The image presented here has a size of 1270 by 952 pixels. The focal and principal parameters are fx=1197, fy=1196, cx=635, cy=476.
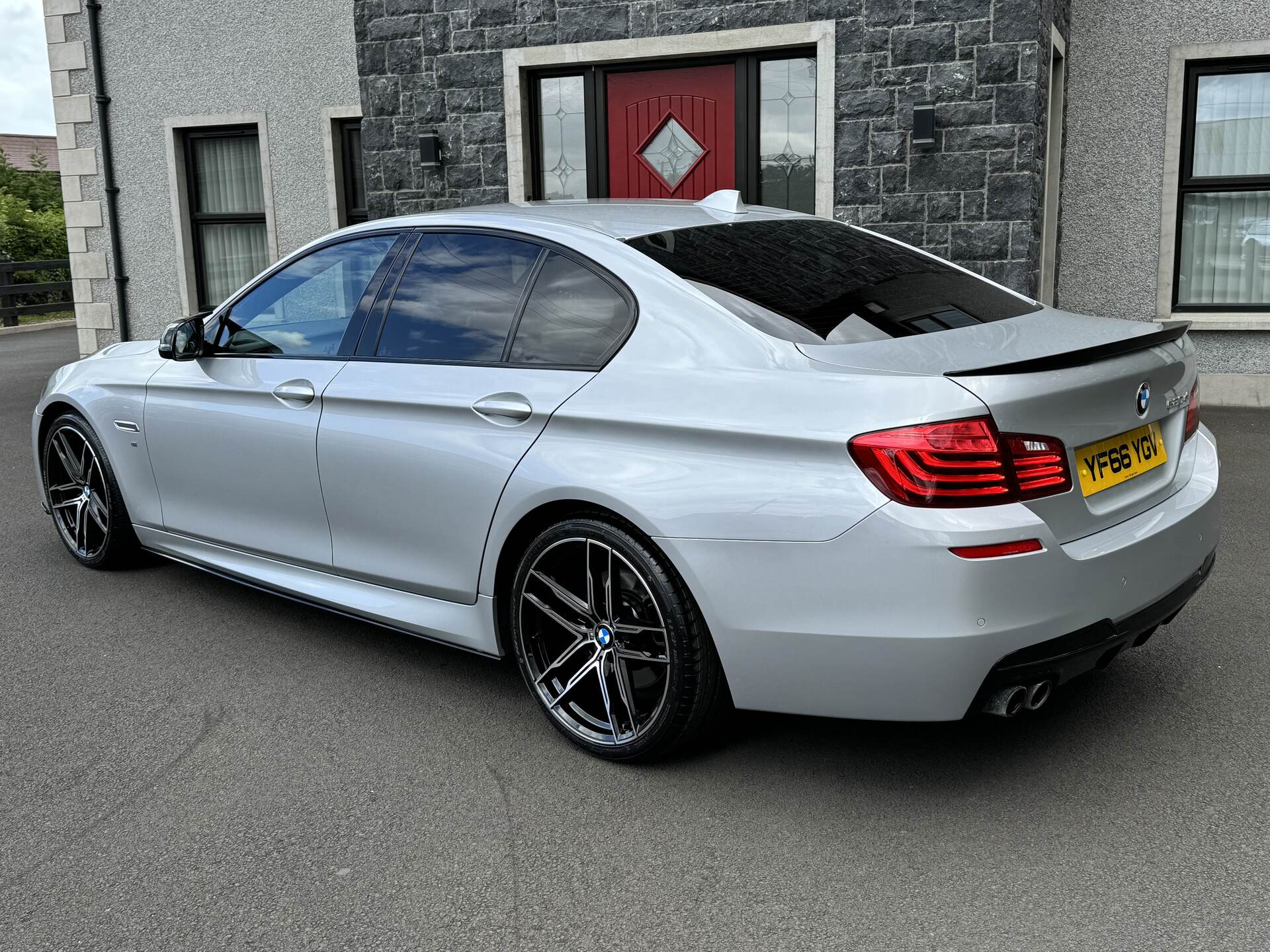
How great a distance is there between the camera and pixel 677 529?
3.13 meters

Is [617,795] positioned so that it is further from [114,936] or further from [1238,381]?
[1238,381]

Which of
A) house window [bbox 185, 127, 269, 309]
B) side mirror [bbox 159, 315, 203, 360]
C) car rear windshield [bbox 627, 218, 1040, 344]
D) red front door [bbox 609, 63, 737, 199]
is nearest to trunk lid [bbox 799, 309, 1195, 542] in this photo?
car rear windshield [bbox 627, 218, 1040, 344]

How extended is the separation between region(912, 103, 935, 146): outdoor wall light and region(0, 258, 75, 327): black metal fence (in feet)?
56.0

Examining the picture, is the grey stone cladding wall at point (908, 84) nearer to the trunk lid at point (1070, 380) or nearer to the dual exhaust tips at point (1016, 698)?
the trunk lid at point (1070, 380)

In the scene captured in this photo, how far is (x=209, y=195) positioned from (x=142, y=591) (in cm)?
866

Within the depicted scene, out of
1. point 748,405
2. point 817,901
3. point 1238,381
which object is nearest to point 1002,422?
point 748,405

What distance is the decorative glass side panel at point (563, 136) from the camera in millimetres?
9617

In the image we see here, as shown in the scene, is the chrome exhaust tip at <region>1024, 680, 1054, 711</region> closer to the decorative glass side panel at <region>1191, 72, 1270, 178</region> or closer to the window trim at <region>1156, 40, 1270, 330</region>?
the window trim at <region>1156, 40, 1270, 330</region>

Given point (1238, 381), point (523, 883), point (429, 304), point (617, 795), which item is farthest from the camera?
point (1238, 381)

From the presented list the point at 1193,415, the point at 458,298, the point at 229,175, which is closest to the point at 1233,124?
the point at 1193,415

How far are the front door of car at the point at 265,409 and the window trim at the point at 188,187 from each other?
25.9ft

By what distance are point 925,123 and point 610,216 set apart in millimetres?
5106

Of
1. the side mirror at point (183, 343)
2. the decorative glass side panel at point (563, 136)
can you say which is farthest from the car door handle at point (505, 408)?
the decorative glass side panel at point (563, 136)

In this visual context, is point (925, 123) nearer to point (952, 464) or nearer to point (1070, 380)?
point (1070, 380)
